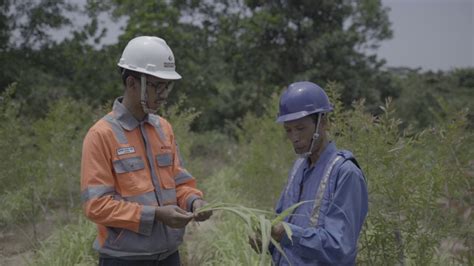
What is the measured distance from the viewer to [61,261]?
195 inches

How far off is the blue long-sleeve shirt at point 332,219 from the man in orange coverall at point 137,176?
0.61m

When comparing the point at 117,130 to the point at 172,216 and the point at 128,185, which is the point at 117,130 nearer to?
the point at 128,185

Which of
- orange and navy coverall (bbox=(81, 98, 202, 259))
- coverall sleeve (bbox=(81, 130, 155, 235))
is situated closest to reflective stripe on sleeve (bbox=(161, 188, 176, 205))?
→ orange and navy coverall (bbox=(81, 98, 202, 259))

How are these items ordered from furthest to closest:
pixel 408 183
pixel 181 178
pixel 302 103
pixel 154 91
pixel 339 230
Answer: pixel 408 183 < pixel 181 178 < pixel 154 91 < pixel 302 103 < pixel 339 230

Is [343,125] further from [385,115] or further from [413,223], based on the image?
[413,223]

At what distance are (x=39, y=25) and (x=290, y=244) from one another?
14.0 m

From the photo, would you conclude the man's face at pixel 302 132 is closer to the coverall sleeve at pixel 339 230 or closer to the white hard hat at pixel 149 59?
the coverall sleeve at pixel 339 230

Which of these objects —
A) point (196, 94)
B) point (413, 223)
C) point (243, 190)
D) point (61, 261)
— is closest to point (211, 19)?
point (196, 94)

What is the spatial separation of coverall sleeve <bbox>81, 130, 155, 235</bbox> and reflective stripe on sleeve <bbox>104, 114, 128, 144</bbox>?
0.31ft

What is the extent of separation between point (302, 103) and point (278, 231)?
24.3 inches

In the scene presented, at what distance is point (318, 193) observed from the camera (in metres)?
2.27

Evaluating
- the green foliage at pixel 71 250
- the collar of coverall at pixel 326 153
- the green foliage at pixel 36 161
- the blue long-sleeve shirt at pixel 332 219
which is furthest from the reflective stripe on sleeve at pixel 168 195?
the green foliage at pixel 36 161

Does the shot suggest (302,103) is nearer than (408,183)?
Yes

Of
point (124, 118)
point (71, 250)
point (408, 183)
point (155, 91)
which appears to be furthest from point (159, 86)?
point (71, 250)
